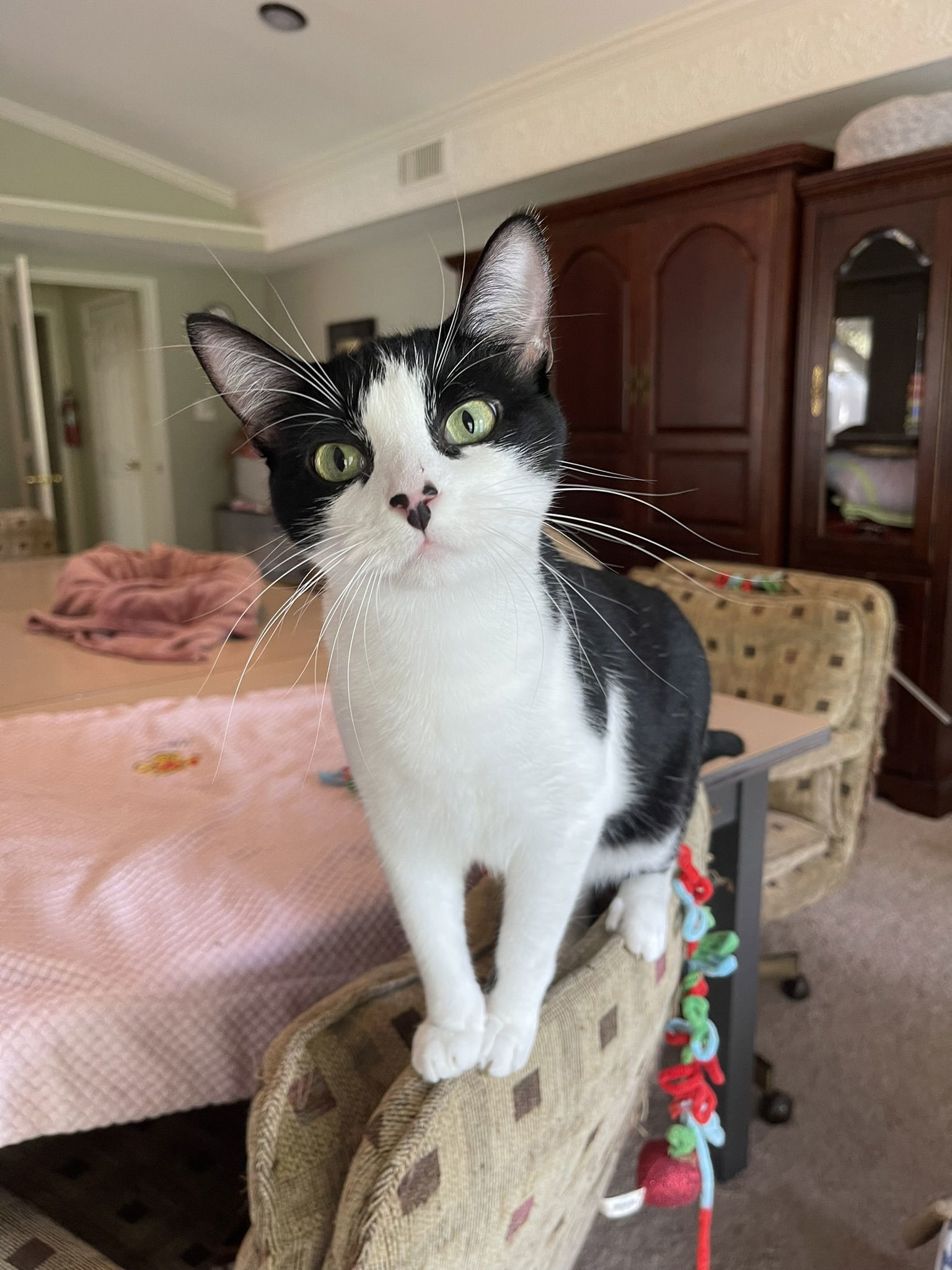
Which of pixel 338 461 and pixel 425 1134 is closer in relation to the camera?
pixel 425 1134

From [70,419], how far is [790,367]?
2.22m

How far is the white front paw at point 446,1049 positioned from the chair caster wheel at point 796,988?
4.35 ft

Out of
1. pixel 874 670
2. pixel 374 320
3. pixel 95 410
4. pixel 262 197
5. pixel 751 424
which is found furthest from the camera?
pixel 374 320

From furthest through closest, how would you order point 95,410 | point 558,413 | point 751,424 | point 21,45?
point 751,424, point 95,410, point 21,45, point 558,413

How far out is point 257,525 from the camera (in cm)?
91

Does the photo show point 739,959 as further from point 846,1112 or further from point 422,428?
point 422,428

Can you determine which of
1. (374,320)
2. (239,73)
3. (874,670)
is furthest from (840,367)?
(239,73)

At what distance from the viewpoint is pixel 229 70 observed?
1165 mm

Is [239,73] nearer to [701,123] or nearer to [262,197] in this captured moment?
[262,197]

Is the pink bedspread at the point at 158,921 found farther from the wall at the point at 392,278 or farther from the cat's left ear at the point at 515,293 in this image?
the wall at the point at 392,278

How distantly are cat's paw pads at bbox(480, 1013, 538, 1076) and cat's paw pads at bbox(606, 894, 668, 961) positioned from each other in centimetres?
12

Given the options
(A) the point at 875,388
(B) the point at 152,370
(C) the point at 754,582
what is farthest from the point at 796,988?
(A) the point at 875,388

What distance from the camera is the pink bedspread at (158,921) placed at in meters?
0.61

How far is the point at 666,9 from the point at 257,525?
2221mm
